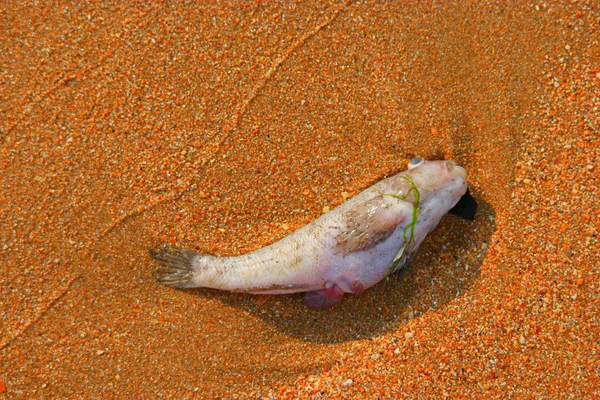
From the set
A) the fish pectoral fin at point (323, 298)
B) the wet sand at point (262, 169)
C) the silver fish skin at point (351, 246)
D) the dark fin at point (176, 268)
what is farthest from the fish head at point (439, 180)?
the dark fin at point (176, 268)

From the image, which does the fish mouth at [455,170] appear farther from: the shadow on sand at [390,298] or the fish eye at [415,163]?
the shadow on sand at [390,298]

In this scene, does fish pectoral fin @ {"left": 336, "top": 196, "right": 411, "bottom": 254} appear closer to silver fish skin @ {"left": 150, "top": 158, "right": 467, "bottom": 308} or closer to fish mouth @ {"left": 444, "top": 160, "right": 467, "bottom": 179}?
silver fish skin @ {"left": 150, "top": 158, "right": 467, "bottom": 308}

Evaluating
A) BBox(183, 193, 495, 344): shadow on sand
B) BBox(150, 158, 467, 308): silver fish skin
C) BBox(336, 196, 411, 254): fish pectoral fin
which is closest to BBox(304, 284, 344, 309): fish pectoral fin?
BBox(150, 158, 467, 308): silver fish skin

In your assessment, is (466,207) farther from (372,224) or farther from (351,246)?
(351,246)

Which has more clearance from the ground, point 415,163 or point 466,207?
point 415,163

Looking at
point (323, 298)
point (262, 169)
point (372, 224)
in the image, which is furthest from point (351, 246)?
point (262, 169)
